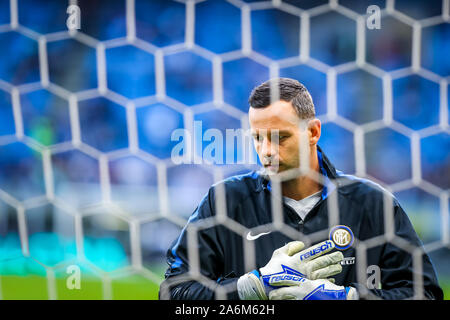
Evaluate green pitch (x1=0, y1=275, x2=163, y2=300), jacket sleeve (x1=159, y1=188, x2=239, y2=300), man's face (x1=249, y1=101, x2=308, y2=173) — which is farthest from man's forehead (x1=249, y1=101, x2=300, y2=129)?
green pitch (x1=0, y1=275, x2=163, y2=300)

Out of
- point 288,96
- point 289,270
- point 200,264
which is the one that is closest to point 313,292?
point 289,270

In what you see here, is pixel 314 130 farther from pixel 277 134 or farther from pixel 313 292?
pixel 313 292

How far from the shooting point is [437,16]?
0.67 meters

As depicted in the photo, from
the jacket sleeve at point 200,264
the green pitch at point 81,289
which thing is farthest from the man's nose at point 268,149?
the green pitch at point 81,289

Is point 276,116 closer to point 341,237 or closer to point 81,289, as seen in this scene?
point 341,237

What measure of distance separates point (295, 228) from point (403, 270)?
146 millimetres

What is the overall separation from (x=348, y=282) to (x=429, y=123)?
240 millimetres

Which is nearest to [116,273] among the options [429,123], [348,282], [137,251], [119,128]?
[137,251]

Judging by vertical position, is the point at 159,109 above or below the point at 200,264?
above

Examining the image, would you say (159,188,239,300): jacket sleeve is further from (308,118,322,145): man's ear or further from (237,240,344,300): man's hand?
(308,118,322,145): man's ear

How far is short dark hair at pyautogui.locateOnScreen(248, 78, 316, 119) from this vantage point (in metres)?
0.65

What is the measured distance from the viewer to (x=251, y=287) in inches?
24.6

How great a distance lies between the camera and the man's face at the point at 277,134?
0.63m
